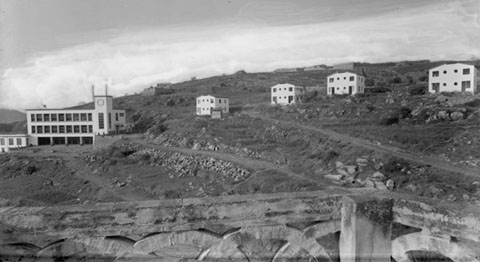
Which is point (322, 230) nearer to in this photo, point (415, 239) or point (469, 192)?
point (415, 239)

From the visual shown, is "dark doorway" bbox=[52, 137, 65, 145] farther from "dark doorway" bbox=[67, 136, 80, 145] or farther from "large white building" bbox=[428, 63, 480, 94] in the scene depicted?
"large white building" bbox=[428, 63, 480, 94]

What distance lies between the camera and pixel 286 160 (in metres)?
15.8

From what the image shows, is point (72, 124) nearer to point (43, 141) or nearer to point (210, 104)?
point (43, 141)

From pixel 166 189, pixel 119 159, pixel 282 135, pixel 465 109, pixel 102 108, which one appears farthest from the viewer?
pixel 102 108

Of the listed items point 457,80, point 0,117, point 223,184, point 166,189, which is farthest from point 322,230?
point 457,80

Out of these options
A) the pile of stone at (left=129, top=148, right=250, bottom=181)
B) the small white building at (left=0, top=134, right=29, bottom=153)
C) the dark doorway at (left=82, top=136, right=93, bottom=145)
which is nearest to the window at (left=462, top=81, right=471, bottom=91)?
the pile of stone at (left=129, top=148, right=250, bottom=181)

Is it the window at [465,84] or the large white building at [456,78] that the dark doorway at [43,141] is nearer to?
the large white building at [456,78]

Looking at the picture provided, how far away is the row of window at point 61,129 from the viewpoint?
25.3 metres

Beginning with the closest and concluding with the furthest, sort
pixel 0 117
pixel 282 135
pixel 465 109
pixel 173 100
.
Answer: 1. pixel 0 117
2. pixel 465 109
3. pixel 282 135
4. pixel 173 100

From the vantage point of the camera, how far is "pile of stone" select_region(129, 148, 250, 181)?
1716 centimetres

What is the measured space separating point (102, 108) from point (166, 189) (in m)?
10.1

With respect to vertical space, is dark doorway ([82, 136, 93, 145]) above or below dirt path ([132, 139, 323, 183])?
above

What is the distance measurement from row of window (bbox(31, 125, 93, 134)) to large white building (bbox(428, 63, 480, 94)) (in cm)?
2652

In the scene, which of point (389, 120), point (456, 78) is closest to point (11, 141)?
point (389, 120)
